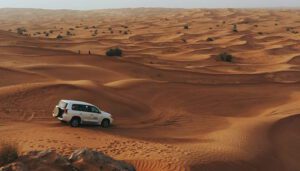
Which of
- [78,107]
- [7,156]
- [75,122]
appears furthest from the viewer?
[78,107]

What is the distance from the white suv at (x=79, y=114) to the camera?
1844 cm

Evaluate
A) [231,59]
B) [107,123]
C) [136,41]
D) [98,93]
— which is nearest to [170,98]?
[98,93]

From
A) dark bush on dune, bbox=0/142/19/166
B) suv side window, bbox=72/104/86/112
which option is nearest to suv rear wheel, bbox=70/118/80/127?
suv side window, bbox=72/104/86/112

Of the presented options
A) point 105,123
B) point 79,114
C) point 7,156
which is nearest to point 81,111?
point 79,114

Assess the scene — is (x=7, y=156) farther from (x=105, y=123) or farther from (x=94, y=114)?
(x=105, y=123)

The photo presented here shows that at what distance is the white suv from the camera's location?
18.4 meters

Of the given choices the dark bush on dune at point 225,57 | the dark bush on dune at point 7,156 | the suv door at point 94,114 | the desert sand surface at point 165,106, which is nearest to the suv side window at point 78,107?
the suv door at point 94,114

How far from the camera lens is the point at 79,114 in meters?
18.6

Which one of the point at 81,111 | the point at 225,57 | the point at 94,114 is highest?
the point at 81,111

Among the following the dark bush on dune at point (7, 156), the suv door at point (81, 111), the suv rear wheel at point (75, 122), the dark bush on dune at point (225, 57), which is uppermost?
the dark bush on dune at point (7, 156)

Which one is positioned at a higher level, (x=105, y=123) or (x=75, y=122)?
(x=75, y=122)

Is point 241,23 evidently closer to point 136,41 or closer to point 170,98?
point 136,41

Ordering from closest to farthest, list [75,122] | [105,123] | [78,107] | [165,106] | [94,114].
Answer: [75,122] → [78,107] → [94,114] → [105,123] → [165,106]

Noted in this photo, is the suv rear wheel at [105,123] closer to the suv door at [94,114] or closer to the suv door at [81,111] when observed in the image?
the suv door at [94,114]
